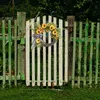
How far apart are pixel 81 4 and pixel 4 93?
766cm

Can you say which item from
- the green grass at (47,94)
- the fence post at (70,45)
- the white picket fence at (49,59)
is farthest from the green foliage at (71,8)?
the green grass at (47,94)

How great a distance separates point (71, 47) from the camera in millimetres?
7254

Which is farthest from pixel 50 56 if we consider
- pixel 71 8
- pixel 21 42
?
pixel 71 8

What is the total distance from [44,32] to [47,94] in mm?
1292

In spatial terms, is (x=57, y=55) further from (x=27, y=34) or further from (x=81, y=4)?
(x=81, y=4)

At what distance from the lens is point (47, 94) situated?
6.64 m

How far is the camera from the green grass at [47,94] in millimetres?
6441

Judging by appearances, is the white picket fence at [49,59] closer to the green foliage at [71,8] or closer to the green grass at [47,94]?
the green grass at [47,94]

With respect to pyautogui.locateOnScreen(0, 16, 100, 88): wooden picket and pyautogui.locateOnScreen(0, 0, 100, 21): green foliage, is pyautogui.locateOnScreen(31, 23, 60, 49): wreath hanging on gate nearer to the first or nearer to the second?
pyautogui.locateOnScreen(0, 16, 100, 88): wooden picket

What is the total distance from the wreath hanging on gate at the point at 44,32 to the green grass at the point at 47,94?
921 millimetres

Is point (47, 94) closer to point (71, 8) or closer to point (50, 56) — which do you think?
point (50, 56)

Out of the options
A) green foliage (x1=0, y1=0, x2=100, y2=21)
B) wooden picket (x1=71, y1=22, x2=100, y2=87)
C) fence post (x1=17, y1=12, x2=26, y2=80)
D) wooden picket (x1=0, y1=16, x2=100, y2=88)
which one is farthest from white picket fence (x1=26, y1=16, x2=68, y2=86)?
green foliage (x1=0, y1=0, x2=100, y2=21)

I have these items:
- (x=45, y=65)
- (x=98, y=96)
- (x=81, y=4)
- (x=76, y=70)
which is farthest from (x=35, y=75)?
(x=81, y=4)

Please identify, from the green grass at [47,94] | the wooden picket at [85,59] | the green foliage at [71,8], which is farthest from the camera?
the green foliage at [71,8]
